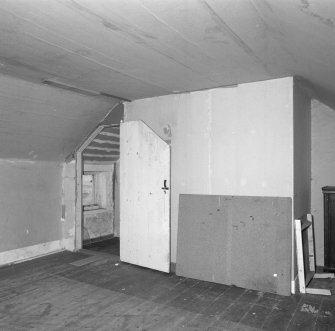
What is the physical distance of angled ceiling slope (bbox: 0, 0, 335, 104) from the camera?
1708 mm

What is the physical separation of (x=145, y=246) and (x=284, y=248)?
170 centimetres

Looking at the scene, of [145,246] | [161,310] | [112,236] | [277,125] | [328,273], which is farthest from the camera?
[112,236]

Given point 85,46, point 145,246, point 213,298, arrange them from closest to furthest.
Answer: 1. point 85,46
2. point 213,298
3. point 145,246

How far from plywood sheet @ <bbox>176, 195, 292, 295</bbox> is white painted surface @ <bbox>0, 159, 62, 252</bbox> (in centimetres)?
221

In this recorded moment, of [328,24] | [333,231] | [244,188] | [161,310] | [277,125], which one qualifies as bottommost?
[161,310]

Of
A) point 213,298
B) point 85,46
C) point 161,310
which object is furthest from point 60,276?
point 85,46

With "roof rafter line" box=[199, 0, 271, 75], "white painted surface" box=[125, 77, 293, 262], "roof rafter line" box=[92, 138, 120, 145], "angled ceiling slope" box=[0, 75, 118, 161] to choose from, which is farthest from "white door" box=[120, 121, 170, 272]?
"roof rafter line" box=[199, 0, 271, 75]

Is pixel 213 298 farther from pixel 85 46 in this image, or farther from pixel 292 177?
pixel 85 46

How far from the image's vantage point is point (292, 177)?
3.18 meters

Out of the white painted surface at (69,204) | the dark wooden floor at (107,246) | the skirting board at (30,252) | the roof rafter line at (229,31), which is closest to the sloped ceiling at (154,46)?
the roof rafter line at (229,31)

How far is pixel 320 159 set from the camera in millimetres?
4027

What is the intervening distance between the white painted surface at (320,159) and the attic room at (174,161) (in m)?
0.02

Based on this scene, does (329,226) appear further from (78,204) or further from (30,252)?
(30,252)

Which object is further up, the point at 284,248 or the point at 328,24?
the point at 328,24
